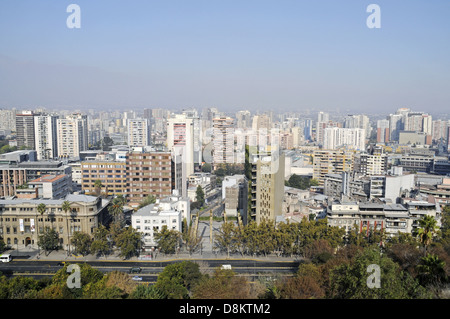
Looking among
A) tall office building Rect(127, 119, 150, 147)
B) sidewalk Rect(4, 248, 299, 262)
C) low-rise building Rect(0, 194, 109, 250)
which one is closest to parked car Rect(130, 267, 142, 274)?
sidewalk Rect(4, 248, 299, 262)

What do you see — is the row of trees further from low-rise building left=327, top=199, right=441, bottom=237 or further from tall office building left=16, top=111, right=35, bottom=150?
tall office building left=16, top=111, right=35, bottom=150

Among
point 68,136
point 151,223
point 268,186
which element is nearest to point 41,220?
point 151,223

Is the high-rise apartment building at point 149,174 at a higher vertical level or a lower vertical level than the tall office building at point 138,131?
lower

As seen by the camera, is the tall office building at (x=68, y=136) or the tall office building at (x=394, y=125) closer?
the tall office building at (x=68, y=136)

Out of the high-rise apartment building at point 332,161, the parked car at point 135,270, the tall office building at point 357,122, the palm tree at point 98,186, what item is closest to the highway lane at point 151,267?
the parked car at point 135,270

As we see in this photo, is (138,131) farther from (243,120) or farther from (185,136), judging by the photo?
(185,136)

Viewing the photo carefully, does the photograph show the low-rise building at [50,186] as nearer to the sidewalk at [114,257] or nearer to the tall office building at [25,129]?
the sidewalk at [114,257]

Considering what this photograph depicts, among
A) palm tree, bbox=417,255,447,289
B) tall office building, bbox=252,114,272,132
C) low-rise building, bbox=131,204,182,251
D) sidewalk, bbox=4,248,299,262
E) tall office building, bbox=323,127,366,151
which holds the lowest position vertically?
sidewalk, bbox=4,248,299,262
